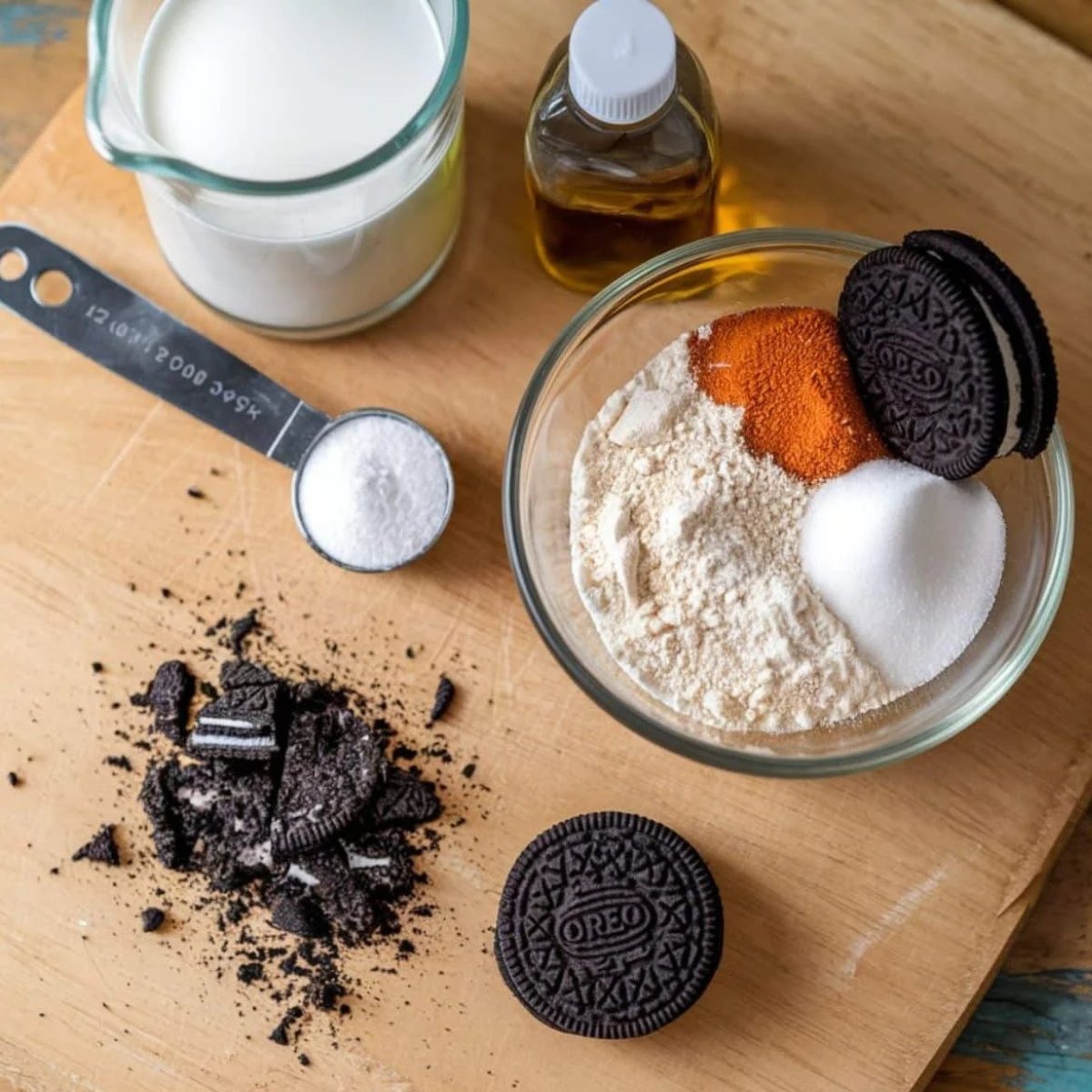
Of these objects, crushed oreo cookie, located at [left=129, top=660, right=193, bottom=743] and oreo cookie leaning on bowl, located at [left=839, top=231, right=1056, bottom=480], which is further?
crushed oreo cookie, located at [left=129, top=660, right=193, bottom=743]

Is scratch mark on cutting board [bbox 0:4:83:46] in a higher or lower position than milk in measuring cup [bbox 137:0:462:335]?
lower

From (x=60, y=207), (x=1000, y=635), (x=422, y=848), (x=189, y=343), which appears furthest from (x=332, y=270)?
(x=1000, y=635)

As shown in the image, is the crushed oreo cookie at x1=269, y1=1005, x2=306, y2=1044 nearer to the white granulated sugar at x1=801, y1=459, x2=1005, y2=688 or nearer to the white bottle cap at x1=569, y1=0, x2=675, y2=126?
the white granulated sugar at x1=801, y1=459, x2=1005, y2=688

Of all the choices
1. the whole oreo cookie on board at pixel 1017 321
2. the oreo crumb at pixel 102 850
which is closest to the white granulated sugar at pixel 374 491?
the oreo crumb at pixel 102 850

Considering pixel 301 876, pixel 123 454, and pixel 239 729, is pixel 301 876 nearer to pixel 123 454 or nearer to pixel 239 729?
pixel 239 729

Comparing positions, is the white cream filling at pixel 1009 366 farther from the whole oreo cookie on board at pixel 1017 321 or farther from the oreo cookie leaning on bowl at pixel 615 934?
the oreo cookie leaning on bowl at pixel 615 934

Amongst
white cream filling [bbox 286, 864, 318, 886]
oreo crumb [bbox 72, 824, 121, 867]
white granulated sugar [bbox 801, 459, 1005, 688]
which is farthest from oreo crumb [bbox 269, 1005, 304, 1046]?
white granulated sugar [bbox 801, 459, 1005, 688]
